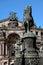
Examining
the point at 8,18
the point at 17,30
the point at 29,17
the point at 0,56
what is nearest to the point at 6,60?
the point at 0,56

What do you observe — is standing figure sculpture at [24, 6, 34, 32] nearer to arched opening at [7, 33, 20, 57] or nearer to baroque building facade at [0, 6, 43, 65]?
baroque building facade at [0, 6, 43, 65]

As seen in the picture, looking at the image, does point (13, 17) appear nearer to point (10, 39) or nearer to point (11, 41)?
point (10, 39)

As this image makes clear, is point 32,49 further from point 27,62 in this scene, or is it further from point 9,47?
point 9,47

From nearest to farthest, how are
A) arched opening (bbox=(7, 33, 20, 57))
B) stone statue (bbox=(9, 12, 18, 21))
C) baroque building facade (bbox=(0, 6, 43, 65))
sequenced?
baroque building facade (bbox=(0, 6, 43, 65)), arched opening (bbox=(7, 33, 20, 57)), stone statue (bbox=(9, 12, 18, 21))

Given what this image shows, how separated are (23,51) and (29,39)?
1.08 meters

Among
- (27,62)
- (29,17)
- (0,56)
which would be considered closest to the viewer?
(27,62)

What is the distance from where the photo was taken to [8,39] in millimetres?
69375

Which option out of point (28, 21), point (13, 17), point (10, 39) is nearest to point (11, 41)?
Result: point (10, 39)

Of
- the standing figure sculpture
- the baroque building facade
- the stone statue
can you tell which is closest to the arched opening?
the baroque building facade

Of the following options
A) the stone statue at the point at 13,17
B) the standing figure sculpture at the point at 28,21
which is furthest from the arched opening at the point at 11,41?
the standing figure sculpture at the point at 28,21

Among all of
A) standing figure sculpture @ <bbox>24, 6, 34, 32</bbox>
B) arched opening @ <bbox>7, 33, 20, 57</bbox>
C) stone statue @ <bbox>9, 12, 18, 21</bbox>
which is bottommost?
arched opening @ <bbox>7, 33, 20, 57</bbox>

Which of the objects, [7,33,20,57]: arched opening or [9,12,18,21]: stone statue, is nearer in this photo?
[7,33,20,57]: arched opening

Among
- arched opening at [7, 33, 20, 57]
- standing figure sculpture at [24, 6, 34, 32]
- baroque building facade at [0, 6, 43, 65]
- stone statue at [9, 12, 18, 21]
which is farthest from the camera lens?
stone statue at [9, 12, 18, 21]

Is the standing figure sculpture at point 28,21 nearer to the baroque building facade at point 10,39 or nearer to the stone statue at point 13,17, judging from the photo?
the baroque building facade at point 10,39
